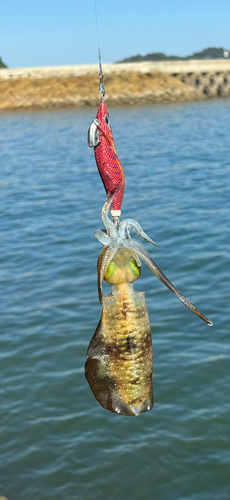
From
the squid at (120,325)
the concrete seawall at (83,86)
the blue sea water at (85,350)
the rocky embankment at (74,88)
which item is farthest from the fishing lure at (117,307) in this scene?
the rocky embankment at (74,88)

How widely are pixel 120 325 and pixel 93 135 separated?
2.73ft

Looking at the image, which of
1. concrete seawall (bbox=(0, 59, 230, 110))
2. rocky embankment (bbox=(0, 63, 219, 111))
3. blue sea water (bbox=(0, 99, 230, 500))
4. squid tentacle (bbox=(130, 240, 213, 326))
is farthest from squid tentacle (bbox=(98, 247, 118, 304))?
rocky embankment (bbox=(0, 63, 219, 111))

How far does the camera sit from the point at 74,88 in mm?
65875

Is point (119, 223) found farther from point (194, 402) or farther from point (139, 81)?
point (139, 81)

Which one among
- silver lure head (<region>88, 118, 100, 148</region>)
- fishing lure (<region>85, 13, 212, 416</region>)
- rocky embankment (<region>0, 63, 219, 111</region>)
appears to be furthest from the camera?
rocky embankment (<region>0, 63, 219, 111</region>)

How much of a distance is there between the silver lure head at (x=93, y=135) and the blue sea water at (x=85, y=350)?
6476mm

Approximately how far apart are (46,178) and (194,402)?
62.3 feet

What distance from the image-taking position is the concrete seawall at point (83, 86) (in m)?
65.3

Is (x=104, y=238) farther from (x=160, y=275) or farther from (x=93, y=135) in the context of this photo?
(x=93, y=135)

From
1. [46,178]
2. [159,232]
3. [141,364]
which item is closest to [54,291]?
[159,232]

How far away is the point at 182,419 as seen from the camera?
928 centimetres

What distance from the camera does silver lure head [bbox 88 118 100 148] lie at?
2549 mm

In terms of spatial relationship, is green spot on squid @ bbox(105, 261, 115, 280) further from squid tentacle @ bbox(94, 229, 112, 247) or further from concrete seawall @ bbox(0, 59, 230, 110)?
concrete seawall @ bbox(0, 59, 230, 110)

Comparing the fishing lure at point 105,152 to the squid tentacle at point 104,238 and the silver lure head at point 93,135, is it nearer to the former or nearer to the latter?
the silver lure head at point 93,135
